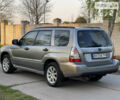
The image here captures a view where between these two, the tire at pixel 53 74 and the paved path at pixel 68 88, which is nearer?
the paved path at pixel 68 88

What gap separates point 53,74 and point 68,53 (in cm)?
89

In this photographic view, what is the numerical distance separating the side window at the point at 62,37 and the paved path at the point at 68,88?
1285 millimetres

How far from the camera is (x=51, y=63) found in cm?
590

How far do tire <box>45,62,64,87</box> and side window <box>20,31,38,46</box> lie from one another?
4.08 ft

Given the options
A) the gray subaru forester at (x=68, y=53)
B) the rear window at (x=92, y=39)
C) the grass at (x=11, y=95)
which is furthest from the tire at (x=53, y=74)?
the grass at (x=11, y=95)

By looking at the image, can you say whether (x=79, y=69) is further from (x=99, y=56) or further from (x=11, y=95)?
(x=11, y=95)

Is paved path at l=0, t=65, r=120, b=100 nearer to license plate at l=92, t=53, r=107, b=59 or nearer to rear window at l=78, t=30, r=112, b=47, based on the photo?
license plate at l=92, t=53, r=107, b=59

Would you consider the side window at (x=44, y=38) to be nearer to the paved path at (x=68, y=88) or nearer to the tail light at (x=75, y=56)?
the tail light at (x=75, y=56)

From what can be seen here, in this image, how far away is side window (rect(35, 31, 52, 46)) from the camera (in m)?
6.18

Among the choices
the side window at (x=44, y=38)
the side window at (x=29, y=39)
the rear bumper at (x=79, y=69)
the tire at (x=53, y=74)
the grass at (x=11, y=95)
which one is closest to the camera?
the grass at (x=11, y=95)

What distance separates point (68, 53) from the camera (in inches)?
212

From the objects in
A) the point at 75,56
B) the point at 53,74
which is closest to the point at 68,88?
the point at 53,74

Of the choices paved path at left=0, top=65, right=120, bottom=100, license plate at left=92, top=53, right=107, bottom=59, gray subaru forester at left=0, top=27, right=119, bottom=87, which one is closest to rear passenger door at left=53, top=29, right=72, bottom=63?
gray subaru forester at left=0, top=27, right=119, bottom=87

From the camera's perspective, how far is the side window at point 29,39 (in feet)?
22.2
